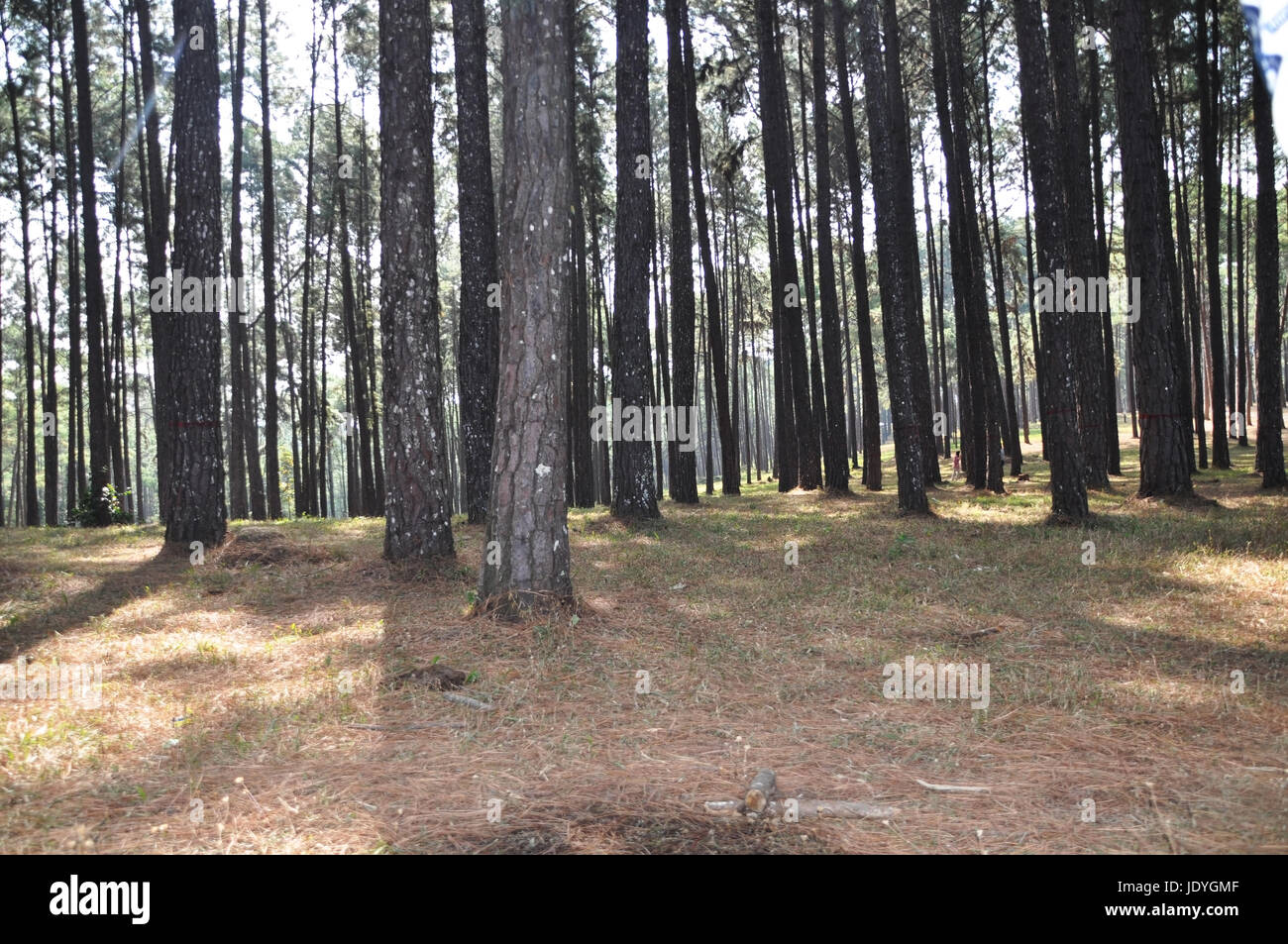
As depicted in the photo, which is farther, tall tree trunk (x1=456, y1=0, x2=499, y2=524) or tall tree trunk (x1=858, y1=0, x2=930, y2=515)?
tall tree trunk (x1=858, y1=0, x2=930, y2=515)

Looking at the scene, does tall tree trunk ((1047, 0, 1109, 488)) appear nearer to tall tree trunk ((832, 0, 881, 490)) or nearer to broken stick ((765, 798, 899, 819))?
tall tree trunk ((832, 0, 881, 490))

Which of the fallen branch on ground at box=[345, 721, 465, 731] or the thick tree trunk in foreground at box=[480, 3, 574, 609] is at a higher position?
the thick tree trunk in foreground at box=[480, 3, 574, 609]

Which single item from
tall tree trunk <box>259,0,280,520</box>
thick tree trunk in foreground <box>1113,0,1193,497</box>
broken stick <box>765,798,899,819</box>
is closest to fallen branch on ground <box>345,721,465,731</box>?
broken stick <box>765,798,899,819</box>

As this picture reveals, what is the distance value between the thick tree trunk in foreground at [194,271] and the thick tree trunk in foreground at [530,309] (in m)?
5.99

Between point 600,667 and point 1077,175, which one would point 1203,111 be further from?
point 600,667

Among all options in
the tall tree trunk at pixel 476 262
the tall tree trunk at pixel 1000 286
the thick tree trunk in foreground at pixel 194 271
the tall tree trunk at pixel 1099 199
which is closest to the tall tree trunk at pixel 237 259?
the thick tree trunk in foreground at pixel 194 271

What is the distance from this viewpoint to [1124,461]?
2422 centimetres

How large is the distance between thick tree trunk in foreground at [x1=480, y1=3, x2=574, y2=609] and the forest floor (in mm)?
646

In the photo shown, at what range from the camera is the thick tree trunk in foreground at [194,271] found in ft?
33.3

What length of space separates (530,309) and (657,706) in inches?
132

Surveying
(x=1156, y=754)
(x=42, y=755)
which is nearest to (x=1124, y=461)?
(x=1156, y=754)

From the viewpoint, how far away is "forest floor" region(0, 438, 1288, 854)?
3.26 m

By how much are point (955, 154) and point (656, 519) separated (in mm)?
11762
